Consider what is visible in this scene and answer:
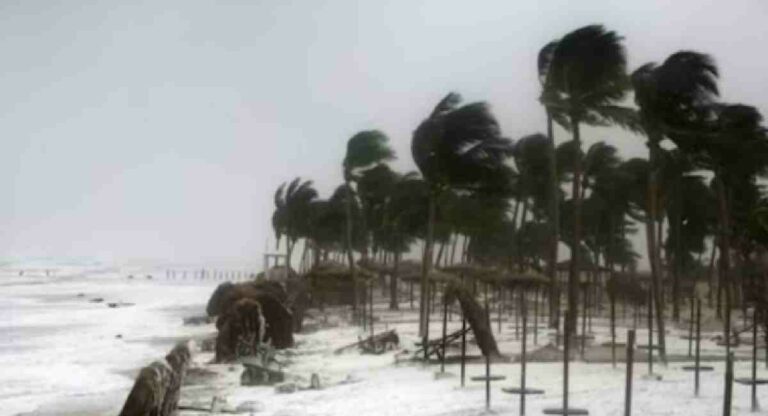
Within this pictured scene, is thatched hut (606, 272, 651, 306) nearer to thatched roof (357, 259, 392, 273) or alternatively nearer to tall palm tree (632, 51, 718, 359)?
thatched roof (357, 259, 392, 273)

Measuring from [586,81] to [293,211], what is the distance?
3356cm

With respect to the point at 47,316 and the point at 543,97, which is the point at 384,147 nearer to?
the point at 543,97

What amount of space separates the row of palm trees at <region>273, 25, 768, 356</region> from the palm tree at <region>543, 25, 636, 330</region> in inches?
1.3

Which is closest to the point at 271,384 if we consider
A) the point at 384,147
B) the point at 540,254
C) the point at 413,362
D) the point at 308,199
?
the point at 413,362

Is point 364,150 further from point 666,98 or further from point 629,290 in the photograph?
point 666,98

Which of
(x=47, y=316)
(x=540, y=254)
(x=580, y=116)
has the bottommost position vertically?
(x=47, y=316)

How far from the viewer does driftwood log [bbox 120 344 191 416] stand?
29.4ft

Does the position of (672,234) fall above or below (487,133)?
below

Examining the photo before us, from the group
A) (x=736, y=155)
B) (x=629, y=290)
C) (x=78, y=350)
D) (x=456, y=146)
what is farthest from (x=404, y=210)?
(x=78, y=350)

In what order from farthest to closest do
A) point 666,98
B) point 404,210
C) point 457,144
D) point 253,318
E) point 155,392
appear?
1. point 404,210
2. point 457,144
3. point 253,318
4. point 666,98
5. point 155,392

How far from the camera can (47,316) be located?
A: 152ft

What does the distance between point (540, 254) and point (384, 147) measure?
98.6 feet

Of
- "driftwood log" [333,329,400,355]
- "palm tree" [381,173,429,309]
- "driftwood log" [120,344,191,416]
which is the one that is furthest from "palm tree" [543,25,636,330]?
"palm tree" [381,173,429,309]

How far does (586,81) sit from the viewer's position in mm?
23906
